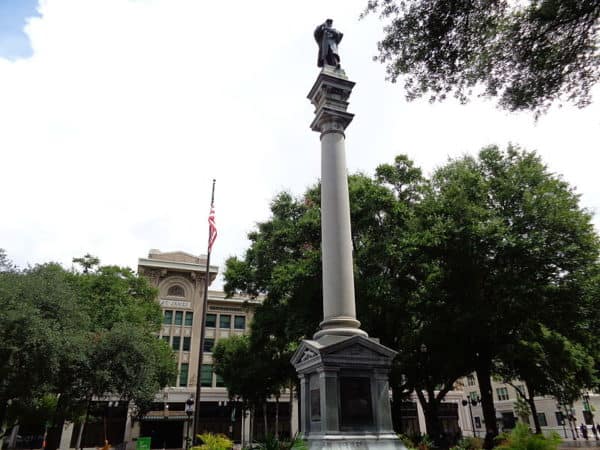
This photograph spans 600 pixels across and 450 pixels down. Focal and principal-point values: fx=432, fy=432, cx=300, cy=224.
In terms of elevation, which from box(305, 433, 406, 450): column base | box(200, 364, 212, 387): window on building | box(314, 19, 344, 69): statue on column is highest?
box(314, 19, 344, 69): statue on column

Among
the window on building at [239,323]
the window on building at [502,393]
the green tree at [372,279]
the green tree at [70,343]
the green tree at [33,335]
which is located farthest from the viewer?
the window on building at [502,393]

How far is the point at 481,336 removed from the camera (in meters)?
21.5

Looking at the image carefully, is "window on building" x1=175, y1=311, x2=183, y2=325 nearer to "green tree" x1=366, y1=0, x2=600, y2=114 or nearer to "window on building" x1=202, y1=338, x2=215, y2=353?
"window on building" x1=202, y1=338, x2=215, y2=353

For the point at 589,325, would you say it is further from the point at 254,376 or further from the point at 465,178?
the point at 254,376

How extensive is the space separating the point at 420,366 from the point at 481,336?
370cm

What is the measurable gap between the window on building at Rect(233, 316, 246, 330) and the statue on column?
1496 inches

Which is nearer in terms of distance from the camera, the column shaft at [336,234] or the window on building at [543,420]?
the column shaft at [336,234]

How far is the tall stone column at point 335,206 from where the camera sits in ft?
43.9

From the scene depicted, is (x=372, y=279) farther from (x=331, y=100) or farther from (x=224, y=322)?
(x=224, y=322)

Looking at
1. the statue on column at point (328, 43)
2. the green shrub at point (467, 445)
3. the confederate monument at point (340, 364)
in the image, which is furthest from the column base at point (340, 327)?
the statue on column at point (328, 43)

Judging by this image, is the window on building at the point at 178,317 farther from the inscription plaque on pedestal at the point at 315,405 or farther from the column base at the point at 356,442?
the column base at the point at 356,442

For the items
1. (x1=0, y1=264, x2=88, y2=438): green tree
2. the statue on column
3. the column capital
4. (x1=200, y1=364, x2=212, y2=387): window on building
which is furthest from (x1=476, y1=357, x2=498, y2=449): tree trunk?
(x1=200, y1=364, x2=212, y2=387): window on building

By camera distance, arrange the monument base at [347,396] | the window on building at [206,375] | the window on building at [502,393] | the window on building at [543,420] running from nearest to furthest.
Result: the monument base at [347,396] < the window on building at [206,375] < the window on building at [543,420] < the window on building at [502,393]

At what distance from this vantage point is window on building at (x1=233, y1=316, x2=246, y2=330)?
1992 inches
